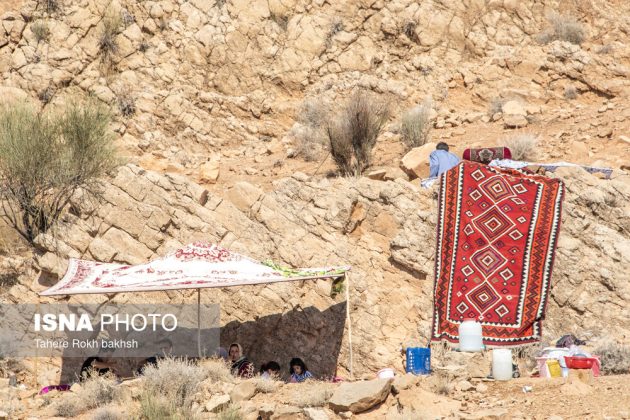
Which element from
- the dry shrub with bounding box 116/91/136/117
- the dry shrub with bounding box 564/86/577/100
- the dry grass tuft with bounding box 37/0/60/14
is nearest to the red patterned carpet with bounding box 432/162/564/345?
the dry shrub with bounding box 564/86/577/100

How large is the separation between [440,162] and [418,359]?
437 cm

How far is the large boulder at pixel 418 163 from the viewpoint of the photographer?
54.7ft

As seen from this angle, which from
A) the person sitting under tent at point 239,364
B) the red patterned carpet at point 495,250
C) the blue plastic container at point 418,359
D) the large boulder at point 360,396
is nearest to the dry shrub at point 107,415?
the person sitting under tent at point 239,364

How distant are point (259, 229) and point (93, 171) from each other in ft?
10.1

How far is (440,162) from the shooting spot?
50.0 feet

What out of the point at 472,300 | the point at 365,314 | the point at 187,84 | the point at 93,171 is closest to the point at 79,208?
the point at 93,171

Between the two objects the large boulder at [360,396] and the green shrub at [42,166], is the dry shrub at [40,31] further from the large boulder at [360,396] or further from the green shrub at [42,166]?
the large boulder at [360,396]

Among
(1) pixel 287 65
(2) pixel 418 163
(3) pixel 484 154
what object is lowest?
(3) pixel 484 154

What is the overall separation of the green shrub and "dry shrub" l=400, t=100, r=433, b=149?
22.4 ft

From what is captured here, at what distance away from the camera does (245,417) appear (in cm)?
935

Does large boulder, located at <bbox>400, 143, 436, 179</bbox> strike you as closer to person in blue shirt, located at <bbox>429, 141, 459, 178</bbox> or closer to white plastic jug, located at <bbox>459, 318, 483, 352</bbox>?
person in blue shirt, located at <bbox>429, 141, 459, 178</bbox>

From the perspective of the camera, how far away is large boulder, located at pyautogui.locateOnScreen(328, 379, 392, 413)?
9367mm

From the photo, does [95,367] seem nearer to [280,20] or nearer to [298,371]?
[298,371]

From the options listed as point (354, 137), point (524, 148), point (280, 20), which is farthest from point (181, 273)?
point (280, 20)
